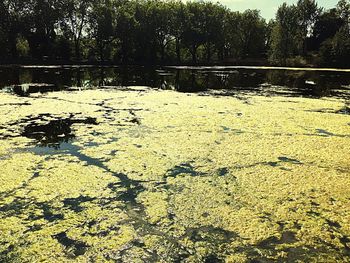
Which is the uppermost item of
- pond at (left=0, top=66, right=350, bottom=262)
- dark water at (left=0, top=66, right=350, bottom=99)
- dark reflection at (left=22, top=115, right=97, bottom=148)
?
dark water at (left=0, top=66, right=350, bottom=99)

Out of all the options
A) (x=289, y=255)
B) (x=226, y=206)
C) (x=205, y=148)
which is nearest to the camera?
(x=289, y=255)

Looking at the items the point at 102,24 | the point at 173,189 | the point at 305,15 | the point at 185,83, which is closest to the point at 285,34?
the point at 305,15

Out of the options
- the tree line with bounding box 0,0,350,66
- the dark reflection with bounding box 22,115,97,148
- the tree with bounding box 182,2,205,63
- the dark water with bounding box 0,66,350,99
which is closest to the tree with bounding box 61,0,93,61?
the tree line with bounding box 0,0,350,66

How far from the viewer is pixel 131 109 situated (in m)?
13.9

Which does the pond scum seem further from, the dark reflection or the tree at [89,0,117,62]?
the tree at [89,0,117,62]

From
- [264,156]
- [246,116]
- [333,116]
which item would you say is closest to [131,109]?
[246,116]

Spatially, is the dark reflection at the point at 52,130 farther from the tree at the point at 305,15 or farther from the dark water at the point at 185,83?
the tree at the point at 305,15

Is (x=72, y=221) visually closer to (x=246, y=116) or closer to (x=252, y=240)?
(x=252, y=240)

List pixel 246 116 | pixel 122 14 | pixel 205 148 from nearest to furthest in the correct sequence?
pixel 205 148, pixel 246 116, pixel 122 14

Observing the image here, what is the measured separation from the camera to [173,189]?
6301mm

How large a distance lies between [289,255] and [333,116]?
1022 centimetres

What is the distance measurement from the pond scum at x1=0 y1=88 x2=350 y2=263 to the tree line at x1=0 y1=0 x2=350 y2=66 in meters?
50.8

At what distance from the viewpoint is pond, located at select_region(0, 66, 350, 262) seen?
15.0 ft

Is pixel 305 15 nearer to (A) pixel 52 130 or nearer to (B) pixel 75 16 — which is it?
(B) pixel 75 16
